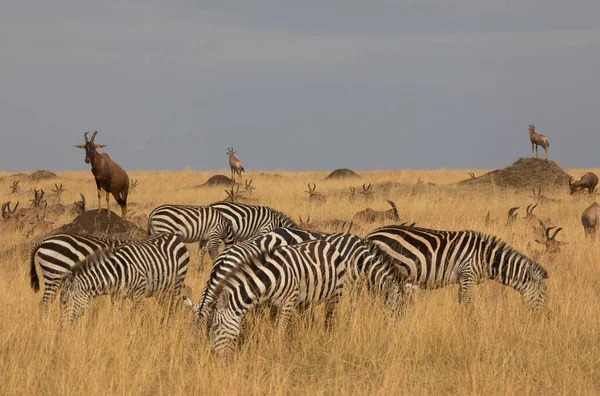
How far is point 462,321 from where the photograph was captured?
790 centimetres

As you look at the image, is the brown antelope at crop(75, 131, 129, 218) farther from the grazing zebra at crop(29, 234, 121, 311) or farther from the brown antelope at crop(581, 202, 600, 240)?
the brown antelope at crop(581, 202, 600, 240)

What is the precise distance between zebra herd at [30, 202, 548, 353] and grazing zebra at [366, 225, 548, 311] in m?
0.01

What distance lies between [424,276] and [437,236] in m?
0.54

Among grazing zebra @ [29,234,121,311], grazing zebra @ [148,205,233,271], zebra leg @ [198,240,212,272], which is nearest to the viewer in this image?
grazing zebra @ [29,234,121,311]

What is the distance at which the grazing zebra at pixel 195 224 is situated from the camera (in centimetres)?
1275

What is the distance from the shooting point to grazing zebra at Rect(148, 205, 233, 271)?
41.8 ft

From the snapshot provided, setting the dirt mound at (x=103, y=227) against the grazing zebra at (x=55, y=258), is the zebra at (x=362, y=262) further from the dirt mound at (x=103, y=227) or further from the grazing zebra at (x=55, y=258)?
the dirt mound at (x=103, y=227)

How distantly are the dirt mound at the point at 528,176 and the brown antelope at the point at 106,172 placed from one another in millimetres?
16251

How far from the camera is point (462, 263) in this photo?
821 centimetres

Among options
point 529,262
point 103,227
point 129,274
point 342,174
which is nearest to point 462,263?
point 529,262

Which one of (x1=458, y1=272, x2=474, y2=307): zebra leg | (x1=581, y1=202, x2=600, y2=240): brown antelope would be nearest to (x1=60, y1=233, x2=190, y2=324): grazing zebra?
(x1=458, y1=272, x2=474, y2=307): zebra leg

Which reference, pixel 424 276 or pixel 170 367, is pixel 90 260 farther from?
pixel 424 276

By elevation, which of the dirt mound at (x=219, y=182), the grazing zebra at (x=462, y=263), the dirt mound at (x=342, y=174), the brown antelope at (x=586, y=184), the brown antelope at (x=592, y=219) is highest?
the dirt mound at (x=342, y=174)

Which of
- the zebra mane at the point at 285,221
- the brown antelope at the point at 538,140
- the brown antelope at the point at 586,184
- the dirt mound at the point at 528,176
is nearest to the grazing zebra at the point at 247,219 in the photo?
the zebra mane at the point at 285,221
